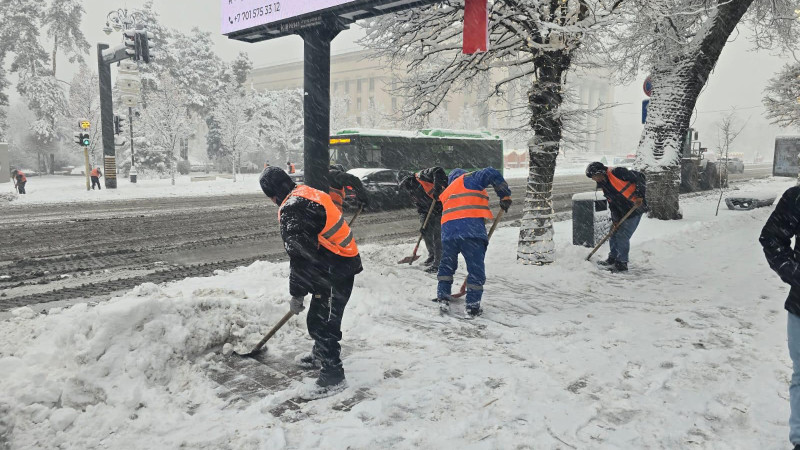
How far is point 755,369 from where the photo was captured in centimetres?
421

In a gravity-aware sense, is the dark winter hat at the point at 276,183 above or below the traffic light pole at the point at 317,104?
below

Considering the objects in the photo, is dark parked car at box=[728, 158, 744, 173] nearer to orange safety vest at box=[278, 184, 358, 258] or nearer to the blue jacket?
the blue jacket

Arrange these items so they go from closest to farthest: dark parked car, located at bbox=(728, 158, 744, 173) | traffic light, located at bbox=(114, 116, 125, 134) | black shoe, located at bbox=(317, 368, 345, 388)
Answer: black shoe, located at bbox=(317, 368, 345, 388)
traffic light, located at bbox=(114, 116, 125, 134)
dark parked car, located at bbox=(728, 158, 744, 173)

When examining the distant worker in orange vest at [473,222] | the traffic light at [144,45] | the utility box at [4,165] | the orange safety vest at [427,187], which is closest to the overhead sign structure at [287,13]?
the distant worker in orange vest at [473,222]

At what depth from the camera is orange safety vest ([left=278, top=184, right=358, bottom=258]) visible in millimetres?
3756

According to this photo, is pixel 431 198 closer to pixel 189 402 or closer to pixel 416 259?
pixel 416 259

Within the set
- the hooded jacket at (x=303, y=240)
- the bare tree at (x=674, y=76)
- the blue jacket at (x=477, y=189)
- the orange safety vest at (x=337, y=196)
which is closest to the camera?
the hooded jacket at (x=303, y=240)

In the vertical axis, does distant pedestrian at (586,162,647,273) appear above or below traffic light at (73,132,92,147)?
below

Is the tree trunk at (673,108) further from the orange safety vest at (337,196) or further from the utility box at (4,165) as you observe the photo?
the utility box at (4,165)

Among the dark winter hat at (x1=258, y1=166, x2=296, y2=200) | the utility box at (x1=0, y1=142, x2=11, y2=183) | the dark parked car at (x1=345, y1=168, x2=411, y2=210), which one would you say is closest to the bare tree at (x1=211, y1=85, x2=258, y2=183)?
the utility box at (x1=0, y1=142, x2=11, y2=183)

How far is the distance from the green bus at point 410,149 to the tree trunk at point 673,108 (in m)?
7.60

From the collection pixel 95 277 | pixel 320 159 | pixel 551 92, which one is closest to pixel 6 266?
pixel 95 277

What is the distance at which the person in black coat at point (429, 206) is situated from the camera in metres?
7.78

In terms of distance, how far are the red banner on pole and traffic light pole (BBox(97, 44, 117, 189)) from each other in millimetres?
22315
